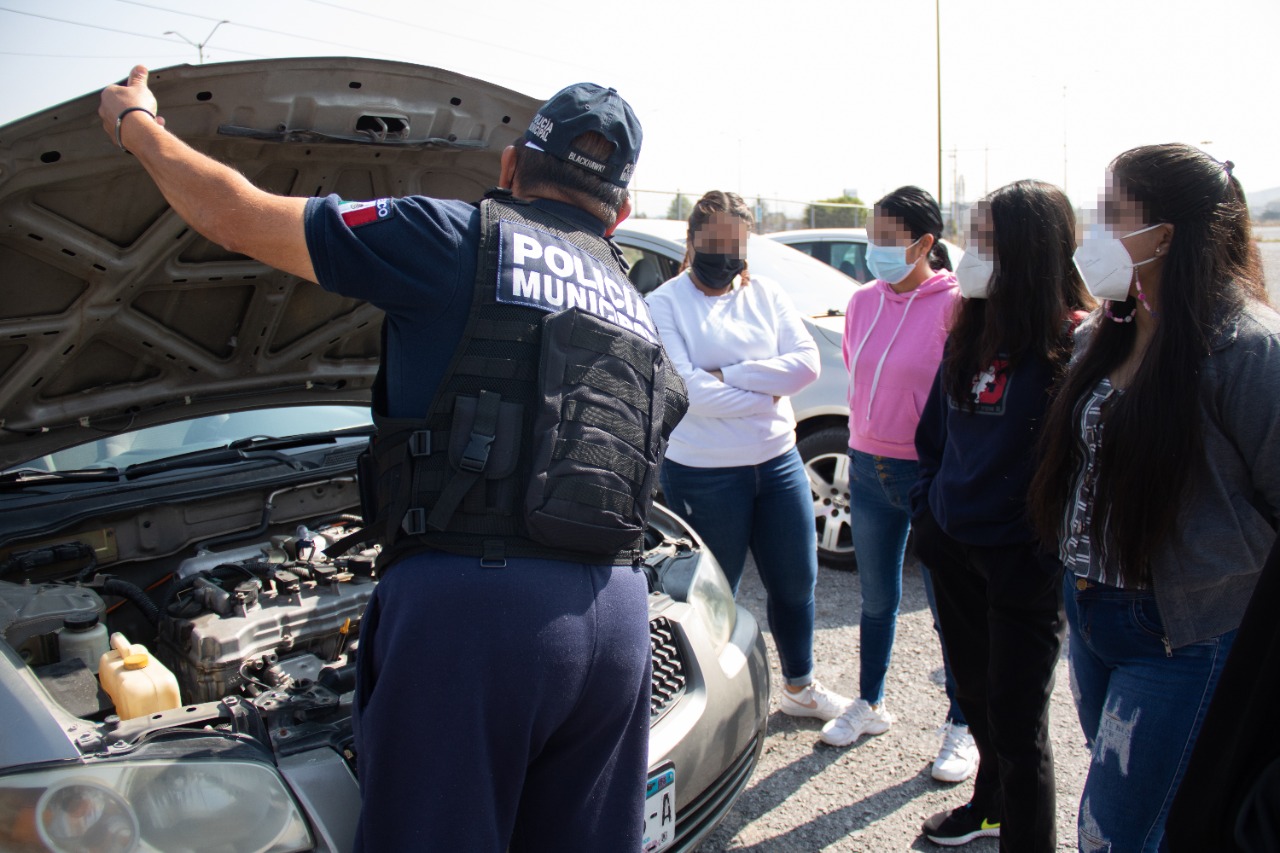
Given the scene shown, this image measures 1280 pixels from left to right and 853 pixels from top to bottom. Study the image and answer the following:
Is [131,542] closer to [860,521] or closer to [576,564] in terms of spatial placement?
[576,564]

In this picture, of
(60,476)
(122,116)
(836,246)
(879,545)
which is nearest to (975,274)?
(879,545)

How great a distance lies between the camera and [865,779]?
10.9 feet

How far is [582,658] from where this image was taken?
1656mm

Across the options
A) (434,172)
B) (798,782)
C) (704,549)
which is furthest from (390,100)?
(798,782)

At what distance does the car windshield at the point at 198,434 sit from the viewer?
321 cm

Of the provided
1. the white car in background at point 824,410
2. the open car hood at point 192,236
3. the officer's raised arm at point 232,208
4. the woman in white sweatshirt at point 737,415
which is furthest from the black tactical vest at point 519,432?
the white car in background at point 824,410

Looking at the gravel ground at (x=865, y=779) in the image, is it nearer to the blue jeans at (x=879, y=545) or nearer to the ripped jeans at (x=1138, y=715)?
the blue jeans at (x=879, y=545)

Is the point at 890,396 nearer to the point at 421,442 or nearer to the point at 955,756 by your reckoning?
the point at 955,756

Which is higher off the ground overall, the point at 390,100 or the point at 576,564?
the point at 390,100

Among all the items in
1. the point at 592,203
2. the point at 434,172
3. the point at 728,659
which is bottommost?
the point at 728,659

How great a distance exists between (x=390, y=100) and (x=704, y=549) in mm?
1634

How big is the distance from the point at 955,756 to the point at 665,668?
1.36 meters

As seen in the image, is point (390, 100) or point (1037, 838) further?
point (390, 100)

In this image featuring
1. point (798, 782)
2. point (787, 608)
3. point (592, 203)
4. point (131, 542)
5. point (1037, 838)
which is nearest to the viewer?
point (592, 203)
